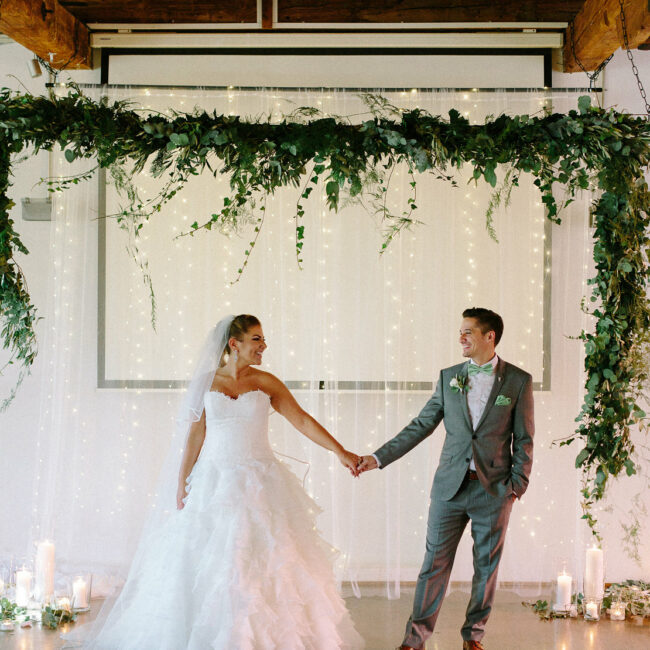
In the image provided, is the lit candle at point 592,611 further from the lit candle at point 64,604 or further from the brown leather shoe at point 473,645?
the lit candle at point 64,604

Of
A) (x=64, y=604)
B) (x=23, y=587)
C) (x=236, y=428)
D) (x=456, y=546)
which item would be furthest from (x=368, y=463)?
(x=23, y=587)

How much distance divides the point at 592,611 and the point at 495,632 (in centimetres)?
63

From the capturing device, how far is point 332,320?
16.4 feet

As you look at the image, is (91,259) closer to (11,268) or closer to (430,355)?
A: (11,268)

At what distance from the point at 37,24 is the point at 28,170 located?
3.61ft

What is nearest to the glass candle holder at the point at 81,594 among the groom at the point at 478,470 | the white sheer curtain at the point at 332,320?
the white sheer curtain at the point at 332,320

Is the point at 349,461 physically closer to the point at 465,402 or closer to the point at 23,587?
the point at 465,402

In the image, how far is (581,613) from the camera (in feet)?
15.1

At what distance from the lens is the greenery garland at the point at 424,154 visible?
365 cm

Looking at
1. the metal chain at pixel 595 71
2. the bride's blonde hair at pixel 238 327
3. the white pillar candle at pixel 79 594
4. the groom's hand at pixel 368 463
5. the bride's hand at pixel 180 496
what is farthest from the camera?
the metal chain at pixel 595 71

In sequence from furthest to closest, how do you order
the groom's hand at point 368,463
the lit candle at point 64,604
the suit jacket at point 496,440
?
the lit candle at point 64,604, the groom's hand at point 368,463, the suit jacket at point 496,440

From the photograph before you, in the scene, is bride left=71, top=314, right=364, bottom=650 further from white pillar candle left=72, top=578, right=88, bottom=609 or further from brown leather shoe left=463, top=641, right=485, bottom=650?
white pillar candle left=72, top=578, right=88, bottom=609

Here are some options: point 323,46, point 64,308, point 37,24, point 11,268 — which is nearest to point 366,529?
point 64,308

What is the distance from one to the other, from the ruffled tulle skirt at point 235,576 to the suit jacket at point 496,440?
2.42 ft
